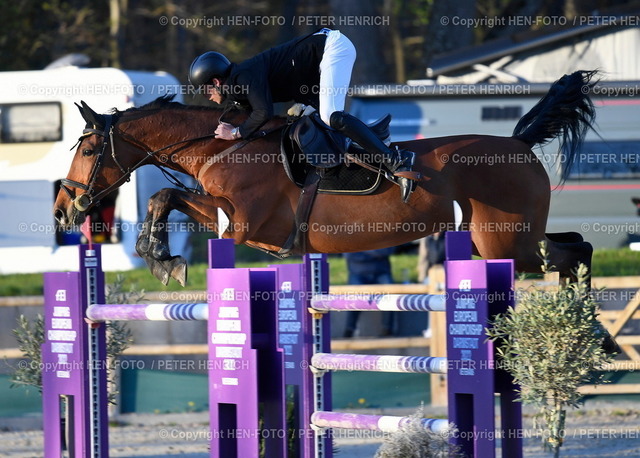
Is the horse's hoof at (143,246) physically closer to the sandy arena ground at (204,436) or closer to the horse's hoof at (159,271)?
the horse's hoof at (159,271)

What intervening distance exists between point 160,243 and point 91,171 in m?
0.69

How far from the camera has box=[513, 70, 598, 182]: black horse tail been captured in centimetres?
541

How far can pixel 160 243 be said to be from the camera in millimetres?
4668

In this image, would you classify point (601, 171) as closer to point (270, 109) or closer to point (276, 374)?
point (270, 109)

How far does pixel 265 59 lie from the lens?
16.0 ft

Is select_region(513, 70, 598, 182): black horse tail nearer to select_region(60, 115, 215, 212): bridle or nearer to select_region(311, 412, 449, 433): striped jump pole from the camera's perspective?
select_region(60, 115, 215, 212): bridle

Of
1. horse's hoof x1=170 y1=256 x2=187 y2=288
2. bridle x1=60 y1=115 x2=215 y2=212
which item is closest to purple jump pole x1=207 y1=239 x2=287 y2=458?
horse's hoof x1=170 y1=256 x2=187 y2=288

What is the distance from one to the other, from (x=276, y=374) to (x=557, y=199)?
705 cm

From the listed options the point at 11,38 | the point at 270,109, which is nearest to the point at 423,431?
the point at 270,109

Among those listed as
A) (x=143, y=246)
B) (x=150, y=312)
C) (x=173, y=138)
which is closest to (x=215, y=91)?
(x=173, y=138)

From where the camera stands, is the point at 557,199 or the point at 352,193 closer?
the point at 352,193

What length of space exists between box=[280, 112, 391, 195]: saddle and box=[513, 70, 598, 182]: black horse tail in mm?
909

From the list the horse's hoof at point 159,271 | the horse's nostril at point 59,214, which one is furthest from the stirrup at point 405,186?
the horse's nostril at point 59,214

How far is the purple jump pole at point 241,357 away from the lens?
394cm
